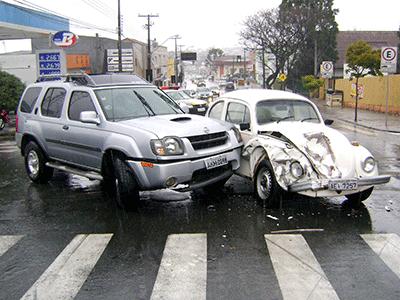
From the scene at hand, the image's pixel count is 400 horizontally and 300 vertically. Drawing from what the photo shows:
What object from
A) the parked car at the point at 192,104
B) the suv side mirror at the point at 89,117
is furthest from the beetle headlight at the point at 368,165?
the parked car at the point at 192,104

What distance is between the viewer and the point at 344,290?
4.52m

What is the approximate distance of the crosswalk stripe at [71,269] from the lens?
4.59 m

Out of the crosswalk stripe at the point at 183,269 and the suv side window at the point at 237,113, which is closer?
the crosswalk stripe at the point at 183,269

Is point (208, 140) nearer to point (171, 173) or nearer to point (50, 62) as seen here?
point (171, 173)

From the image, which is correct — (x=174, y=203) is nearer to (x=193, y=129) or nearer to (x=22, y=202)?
(x=193, y=129)

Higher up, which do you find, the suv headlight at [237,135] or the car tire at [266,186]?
the suv headlight at [237,135]

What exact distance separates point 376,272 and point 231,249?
160cm

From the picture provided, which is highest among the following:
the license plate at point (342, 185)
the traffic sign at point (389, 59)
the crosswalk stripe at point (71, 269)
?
the traffic sign at point (389, 59)

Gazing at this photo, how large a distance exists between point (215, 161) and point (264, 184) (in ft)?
2.78

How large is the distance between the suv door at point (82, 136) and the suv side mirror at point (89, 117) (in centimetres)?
12

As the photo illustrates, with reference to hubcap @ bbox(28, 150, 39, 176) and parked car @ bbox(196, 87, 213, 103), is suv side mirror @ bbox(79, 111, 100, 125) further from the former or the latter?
parked car @ bbox(196, 87, 213, 103)

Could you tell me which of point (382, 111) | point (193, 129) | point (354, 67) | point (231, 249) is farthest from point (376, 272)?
point (354, 67)

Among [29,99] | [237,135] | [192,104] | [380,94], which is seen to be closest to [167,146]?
[237,135]

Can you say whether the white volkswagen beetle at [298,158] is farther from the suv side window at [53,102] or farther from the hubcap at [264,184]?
the suv side window at [53,102]
